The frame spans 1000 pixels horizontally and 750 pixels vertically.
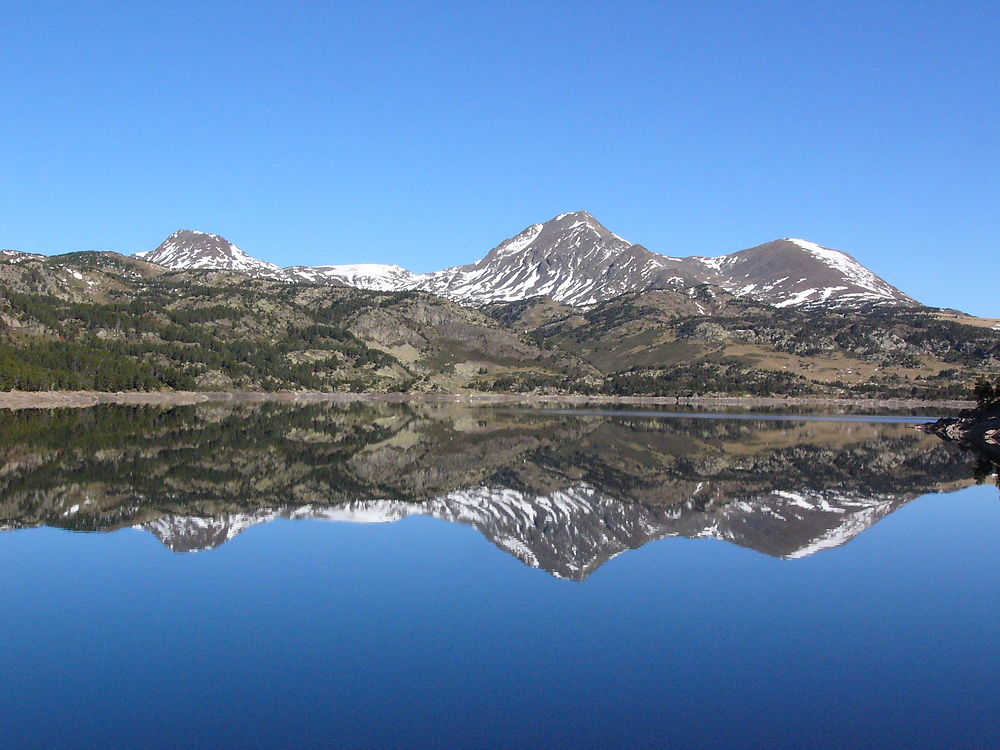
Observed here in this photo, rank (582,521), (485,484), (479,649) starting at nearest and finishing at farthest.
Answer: (479,649)
(582,521)
(485,484)

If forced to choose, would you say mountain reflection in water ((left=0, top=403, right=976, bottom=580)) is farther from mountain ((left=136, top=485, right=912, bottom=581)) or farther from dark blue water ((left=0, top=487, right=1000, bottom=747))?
dark blue water ((left=0, top=487, right=1000, bottom=747))

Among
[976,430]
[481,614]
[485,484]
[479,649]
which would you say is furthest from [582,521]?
[976,430]

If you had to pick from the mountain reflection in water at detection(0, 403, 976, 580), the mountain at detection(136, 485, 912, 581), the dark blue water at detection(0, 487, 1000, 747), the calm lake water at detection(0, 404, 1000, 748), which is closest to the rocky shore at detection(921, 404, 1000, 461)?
the mountain reflection in water at detection(0, 403, 976, 580)

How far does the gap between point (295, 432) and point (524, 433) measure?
3412 centimetres

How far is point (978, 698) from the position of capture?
71.7 feet

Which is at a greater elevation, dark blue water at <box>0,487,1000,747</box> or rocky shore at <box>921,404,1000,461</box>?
rocky shore at <box>921,404,1000,461</box>

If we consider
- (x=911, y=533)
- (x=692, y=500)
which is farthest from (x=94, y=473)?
(x=911, y=533)

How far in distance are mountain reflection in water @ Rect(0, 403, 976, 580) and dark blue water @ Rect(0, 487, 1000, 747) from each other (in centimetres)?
476

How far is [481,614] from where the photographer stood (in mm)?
28312

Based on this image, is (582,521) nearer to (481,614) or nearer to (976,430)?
(481,614)

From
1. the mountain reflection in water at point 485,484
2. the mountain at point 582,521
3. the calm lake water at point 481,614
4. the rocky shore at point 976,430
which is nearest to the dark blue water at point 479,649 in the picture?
the calm lake water at point 481,614

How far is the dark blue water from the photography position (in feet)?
62.8

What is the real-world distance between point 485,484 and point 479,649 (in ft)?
132

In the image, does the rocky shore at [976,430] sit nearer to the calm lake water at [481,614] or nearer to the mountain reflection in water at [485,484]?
the mountain reflection in water at [485,484]
